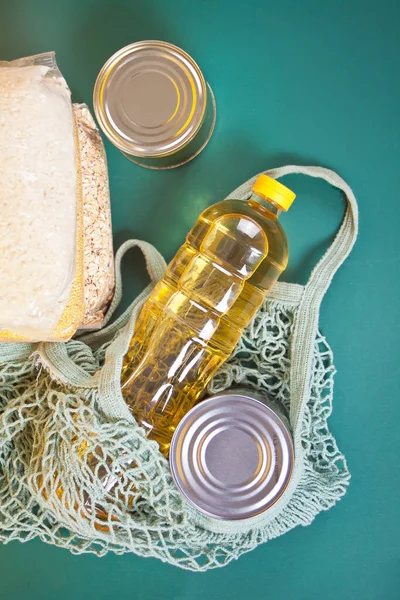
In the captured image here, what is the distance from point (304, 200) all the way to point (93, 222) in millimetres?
400

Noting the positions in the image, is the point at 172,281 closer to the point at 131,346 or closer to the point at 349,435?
the point at 131,346

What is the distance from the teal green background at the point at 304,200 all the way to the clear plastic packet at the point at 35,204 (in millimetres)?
280

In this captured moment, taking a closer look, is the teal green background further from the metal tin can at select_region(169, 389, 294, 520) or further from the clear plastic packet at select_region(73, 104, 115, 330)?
the metal tin can at select_region(169, 389, 294, 520)

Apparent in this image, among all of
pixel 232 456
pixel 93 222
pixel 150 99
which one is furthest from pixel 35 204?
pixel 232 456

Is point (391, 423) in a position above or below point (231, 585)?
above

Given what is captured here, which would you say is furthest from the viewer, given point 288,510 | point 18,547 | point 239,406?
point 18,547

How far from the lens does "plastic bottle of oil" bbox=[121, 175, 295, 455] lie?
100 cm

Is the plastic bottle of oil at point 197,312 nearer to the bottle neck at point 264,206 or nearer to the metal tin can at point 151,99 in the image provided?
the bottle neck at point 264,206

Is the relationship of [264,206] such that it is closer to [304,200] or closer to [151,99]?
[304,200]

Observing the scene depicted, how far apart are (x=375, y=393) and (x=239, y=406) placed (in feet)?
1.01

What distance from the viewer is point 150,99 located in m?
1.02

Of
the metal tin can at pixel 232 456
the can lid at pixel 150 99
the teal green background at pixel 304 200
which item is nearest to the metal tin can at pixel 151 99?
the can lid at pixel 150 99

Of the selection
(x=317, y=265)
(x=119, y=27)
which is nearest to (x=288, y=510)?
(x=317, y=265)

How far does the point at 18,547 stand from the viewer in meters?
1.15
